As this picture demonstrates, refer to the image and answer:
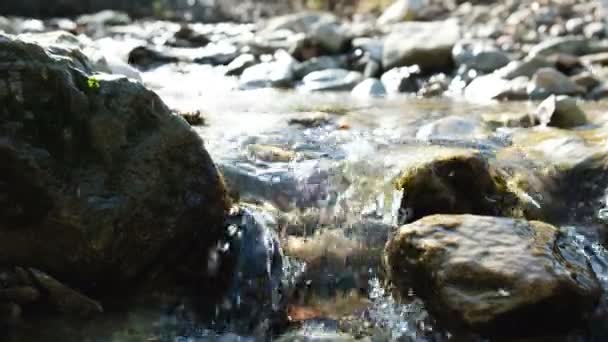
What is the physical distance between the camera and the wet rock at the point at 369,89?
27.8 ft

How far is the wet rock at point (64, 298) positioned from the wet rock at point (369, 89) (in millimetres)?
5686

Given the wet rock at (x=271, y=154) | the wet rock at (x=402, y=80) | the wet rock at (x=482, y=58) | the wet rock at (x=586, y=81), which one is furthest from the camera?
the wet rock at (x=482, y=58)

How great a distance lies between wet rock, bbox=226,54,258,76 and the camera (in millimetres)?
9758

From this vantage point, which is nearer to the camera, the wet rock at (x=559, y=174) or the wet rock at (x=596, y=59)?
the wet rock at (x=559, y=174)

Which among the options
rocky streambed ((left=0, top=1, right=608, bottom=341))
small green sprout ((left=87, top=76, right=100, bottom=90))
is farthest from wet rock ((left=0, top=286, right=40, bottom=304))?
small green sprout ((left=87, top=76, right=100, bottom=90))

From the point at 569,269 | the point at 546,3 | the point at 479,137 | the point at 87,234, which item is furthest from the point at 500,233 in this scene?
the point at 546,3

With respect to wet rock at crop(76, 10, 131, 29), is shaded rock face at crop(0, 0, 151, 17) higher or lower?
higher

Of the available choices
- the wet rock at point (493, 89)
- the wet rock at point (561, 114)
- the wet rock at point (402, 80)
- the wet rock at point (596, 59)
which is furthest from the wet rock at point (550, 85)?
the wet rock at point (561, 114)

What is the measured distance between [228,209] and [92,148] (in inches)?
30.9

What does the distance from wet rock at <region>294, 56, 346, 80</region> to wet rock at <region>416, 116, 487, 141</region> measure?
3771 mm

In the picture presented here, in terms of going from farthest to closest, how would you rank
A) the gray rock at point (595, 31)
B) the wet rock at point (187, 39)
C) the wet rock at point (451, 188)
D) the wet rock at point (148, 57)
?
the wet rock at point (187, 39) → the gray rock at point (595, 31) → the wet rock at point (148, 57) → the wet rock at point (451, 188)

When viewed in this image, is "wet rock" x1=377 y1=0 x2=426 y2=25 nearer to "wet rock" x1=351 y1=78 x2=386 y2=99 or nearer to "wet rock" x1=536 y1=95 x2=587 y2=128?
"wet rock" x1=351 y1=78 x2=386 y2=99

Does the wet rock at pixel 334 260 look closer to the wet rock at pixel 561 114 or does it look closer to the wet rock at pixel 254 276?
Result: the wet rock at pixel 254 276

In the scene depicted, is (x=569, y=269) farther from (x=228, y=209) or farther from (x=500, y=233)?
(x=228, y=209)
